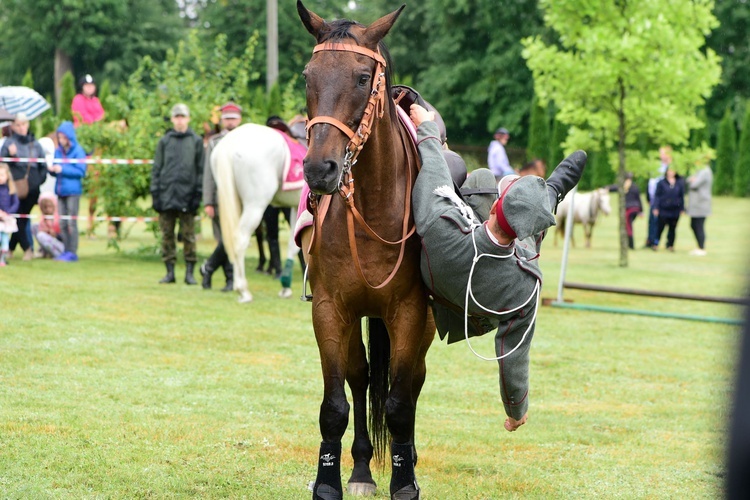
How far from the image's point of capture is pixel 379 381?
5.05 m

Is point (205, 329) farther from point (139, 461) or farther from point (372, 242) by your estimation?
point (372, 242)

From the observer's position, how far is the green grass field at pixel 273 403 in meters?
5.16

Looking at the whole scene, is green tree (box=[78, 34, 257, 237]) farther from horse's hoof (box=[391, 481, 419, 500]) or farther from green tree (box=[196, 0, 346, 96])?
green tree (box=[196, 0, 346, 96])

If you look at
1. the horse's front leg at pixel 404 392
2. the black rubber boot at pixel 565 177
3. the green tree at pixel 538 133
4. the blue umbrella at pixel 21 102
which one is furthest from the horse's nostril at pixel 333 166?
the green tree at pixel 538 133

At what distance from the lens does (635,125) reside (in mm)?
18516

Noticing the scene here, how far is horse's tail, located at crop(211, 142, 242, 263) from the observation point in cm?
1175

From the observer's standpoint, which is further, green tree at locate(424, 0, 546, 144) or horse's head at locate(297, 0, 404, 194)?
green tree at locate(424, 0, 546, 144)

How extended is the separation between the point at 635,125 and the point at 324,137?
1557 cm

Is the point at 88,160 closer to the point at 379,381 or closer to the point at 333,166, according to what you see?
the point at 379,381

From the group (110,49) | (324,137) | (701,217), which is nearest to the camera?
(324,137)

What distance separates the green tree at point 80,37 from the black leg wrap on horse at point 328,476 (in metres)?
50.9

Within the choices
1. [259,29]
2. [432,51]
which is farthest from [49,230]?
[432,51]

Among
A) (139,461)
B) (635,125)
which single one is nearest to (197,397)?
(139,461)

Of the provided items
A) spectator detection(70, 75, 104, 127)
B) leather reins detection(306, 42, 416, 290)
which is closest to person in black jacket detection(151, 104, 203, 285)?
spectator detection(70, 75, 104, 127)
